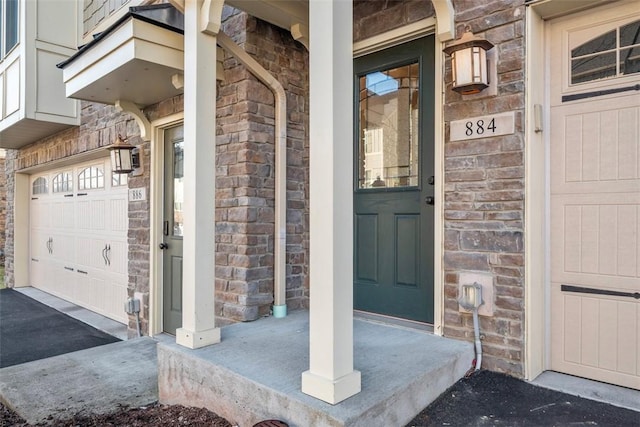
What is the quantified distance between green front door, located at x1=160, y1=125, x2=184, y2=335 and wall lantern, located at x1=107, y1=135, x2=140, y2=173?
42 centimetres

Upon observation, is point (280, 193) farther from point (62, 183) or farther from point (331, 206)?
point (62, 183)

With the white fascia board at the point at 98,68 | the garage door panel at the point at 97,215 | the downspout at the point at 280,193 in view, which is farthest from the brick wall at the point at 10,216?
the downspout at the point at 280,193

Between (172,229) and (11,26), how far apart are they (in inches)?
176

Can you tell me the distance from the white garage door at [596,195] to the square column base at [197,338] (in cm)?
196

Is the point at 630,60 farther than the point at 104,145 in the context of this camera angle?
No

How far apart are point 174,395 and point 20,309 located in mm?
5079

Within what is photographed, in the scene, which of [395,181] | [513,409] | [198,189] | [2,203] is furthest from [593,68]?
[2,203]

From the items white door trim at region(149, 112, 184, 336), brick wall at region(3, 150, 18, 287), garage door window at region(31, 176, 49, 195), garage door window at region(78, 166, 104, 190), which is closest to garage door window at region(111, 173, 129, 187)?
garage door window at region(78, 166, 104, 190)

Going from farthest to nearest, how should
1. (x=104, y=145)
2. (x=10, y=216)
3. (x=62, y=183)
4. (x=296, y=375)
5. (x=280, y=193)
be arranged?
(x=10, y=216) → (x=62, y=183) → (x=104, y=145) → (x=280, y=193) → (x=296, y=375)

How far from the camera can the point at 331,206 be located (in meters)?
1.72

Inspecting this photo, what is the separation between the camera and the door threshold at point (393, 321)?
280 centimetres

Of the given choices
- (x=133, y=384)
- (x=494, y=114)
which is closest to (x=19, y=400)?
(x=133, y=384)

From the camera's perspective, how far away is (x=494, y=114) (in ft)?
7.96

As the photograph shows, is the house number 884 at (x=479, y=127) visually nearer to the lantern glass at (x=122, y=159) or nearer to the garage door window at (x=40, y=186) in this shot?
the lantern glass at (x=122, y=159)
